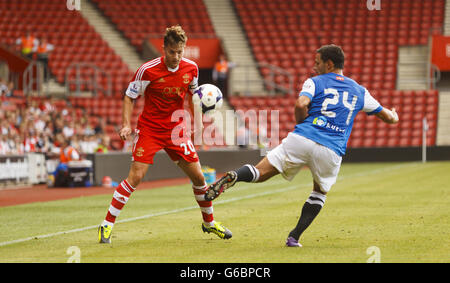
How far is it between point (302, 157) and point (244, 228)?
2294 mm

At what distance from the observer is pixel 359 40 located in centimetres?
3381

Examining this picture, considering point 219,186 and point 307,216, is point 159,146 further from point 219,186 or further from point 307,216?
point 307,216

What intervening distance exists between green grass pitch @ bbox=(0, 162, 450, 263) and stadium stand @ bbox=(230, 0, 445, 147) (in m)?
15.4

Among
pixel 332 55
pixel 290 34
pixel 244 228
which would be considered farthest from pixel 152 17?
pixel 332 55

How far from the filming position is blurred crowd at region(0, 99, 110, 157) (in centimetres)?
1992

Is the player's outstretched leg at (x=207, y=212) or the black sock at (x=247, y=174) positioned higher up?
the black sock at (x=247, y=174)

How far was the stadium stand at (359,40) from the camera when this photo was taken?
103 feet

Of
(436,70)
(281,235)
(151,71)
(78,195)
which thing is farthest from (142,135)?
(436,70)

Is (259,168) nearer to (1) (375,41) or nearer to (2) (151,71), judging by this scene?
(2) (151,71)

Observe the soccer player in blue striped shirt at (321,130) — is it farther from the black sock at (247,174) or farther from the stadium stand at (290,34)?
the stadium stand at (290,34)

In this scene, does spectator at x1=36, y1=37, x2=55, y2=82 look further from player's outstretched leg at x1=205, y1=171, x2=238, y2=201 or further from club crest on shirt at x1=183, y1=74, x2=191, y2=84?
player's outstretched leg at x1=205, y1=171, x2=238, y2=201

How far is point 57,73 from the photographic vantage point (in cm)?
3036

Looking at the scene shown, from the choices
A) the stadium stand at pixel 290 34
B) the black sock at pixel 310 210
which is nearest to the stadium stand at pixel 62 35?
the stadium stand at pixel 290 34

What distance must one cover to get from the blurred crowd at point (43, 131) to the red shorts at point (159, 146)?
1140 centimetres
